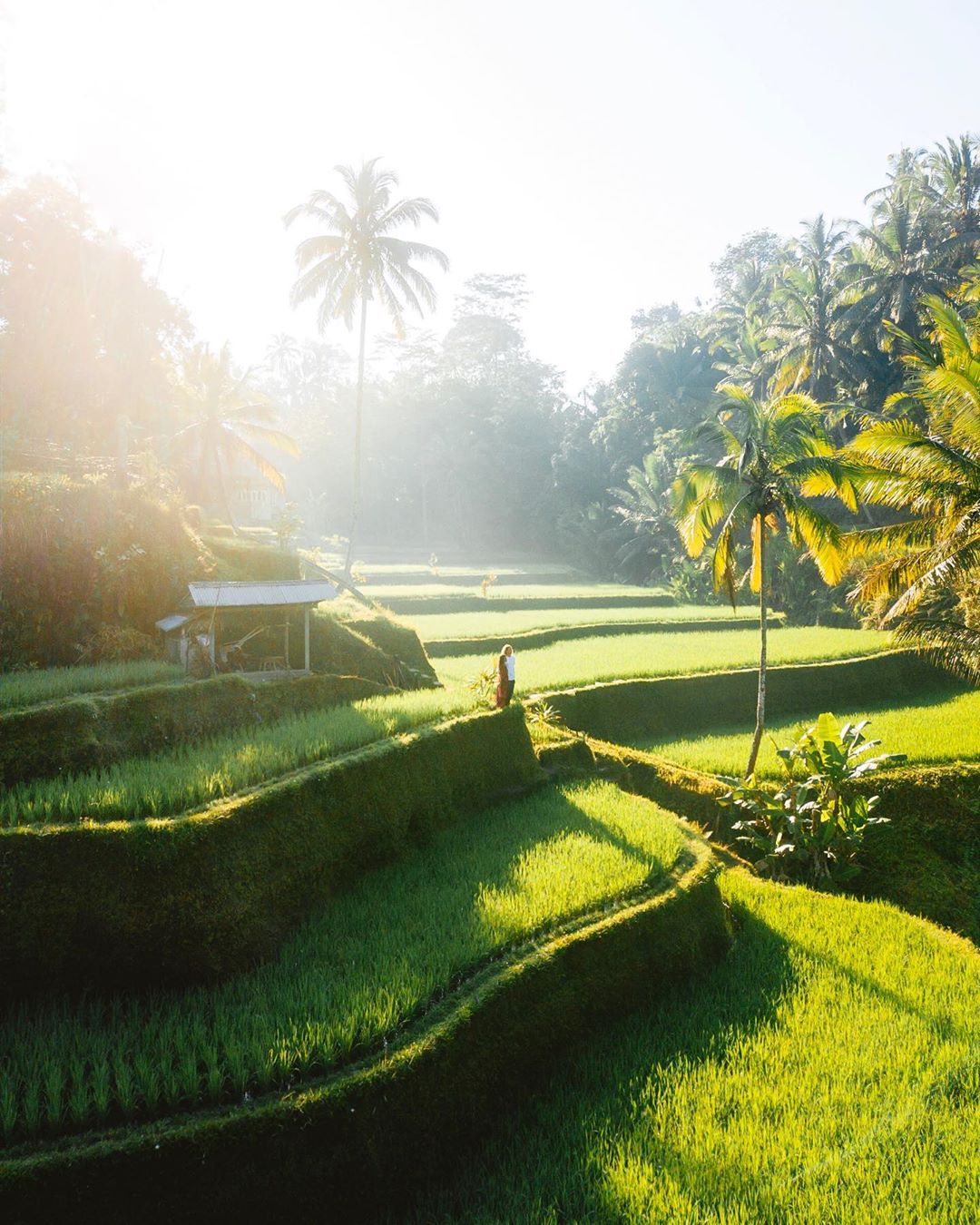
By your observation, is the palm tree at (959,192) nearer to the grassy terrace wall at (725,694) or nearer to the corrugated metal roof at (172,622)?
the grassy terrace wall at (725,694)

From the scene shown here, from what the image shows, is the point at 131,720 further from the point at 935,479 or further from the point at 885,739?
the point at 885,739

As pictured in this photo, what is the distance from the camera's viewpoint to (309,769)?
6645 millimetres

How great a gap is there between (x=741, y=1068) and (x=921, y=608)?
16707 millimetres

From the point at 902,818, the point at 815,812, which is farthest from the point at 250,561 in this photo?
the point at 902,818

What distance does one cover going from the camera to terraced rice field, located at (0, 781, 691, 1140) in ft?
13.8

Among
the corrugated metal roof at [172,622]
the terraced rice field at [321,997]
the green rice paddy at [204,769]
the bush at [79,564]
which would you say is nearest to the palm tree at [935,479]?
the terraced rice field at [321,997]

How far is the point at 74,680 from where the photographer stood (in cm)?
842

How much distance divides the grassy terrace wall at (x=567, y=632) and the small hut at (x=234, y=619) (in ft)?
23.1

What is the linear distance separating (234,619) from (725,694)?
959 cm

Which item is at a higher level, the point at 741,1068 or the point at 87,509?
the point at 87,509

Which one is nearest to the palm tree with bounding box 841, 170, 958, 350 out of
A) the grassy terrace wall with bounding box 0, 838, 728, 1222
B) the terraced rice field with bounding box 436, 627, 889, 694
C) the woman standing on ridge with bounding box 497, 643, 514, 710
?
the terraced rice field with bounding box 436, 627, 889, 694

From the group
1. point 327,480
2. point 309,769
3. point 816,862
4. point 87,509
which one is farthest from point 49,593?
point 327,480

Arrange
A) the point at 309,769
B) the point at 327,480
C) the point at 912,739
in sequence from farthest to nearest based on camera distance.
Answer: the point at 327,480 → the point at 912,739 → the point at 309,769

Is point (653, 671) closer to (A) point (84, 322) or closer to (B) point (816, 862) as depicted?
(B) point (816, 862)
